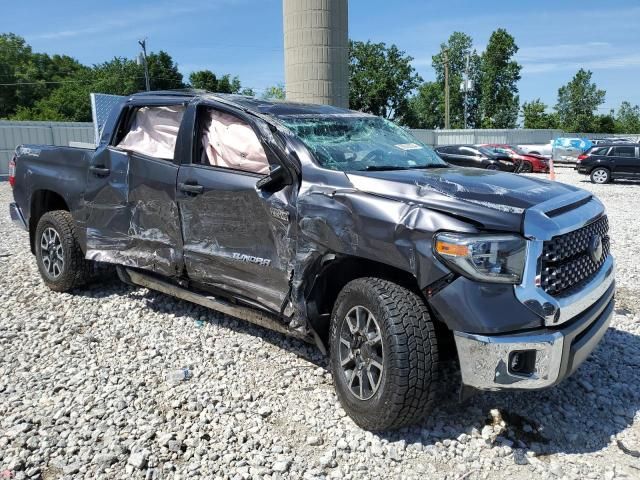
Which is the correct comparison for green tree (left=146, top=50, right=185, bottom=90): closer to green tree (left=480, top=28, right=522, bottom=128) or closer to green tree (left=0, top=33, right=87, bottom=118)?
green tree (left=0, top=33, right=87, bottom=118)

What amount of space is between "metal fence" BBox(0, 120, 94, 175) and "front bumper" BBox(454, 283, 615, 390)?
23077 millimetres

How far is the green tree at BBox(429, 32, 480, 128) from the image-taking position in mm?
72875

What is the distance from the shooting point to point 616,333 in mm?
4617

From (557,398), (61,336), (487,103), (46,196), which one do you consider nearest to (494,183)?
(557,398)

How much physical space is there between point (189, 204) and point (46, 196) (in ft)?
7.80

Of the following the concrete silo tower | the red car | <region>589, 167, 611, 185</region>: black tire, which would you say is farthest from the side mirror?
the red car

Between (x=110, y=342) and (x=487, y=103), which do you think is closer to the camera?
(x=110, y=342)

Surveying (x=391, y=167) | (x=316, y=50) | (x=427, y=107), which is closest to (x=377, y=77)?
(x=427, y=107)

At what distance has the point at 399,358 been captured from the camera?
9.24 feet

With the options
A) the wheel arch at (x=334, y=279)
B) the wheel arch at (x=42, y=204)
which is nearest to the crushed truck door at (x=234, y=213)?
the wheel arch at (x=334, y=279)

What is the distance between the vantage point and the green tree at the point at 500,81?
69.4 metres

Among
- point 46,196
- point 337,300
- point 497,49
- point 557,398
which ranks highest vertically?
point 497,49

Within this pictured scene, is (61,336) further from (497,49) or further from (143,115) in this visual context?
(497,49)

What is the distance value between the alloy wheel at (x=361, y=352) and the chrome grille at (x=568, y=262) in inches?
35.7
